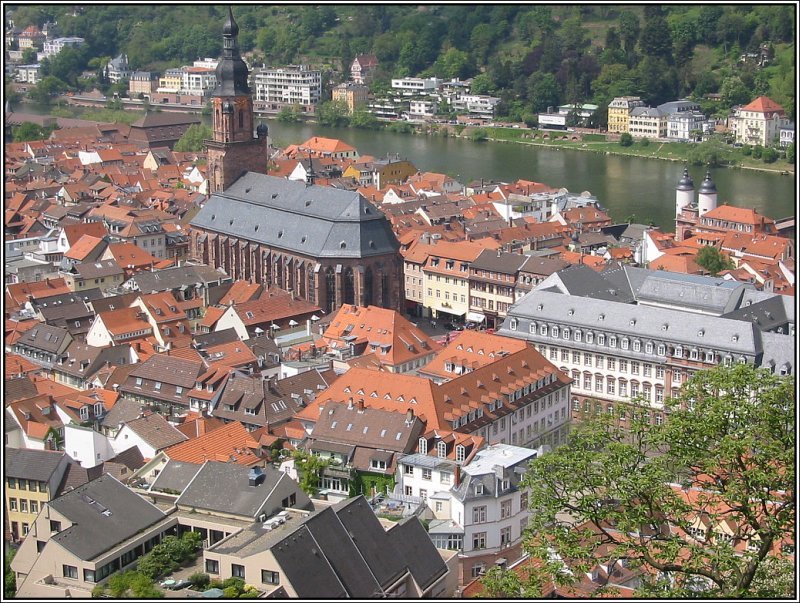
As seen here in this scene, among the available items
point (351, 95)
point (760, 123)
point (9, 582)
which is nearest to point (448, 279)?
point (9, 582)

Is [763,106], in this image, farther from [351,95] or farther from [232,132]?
[232,132]

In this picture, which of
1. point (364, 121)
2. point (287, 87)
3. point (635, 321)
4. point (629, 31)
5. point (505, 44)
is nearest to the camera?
point (635, 321)

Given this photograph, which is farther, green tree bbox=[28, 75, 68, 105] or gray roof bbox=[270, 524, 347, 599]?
green tree bbox=[28, 75, 68, 105]

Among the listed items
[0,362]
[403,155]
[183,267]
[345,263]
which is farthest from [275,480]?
[403,155]

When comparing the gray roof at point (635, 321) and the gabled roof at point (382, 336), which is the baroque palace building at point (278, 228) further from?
the gray roof at point (635, 321)

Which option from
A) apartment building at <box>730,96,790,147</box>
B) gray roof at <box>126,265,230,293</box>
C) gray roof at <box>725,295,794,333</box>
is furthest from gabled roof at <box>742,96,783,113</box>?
gray roof at <box>725,295,794,333</box>

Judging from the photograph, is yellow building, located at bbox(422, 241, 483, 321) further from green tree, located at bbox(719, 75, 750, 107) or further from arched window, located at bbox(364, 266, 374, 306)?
green tree, located at bbox(719, 75, 750, 107)
